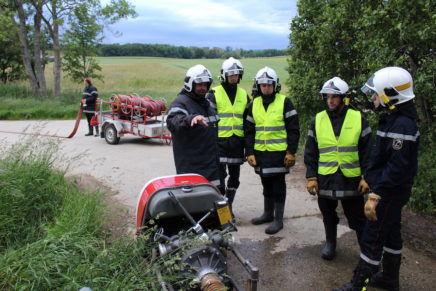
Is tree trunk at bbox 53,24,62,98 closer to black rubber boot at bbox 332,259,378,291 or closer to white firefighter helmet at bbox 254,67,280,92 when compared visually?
white firefighter helmet at bbox 254,67,280,92

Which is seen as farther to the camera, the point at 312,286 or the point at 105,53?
the point at 105,53

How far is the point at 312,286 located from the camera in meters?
3.62

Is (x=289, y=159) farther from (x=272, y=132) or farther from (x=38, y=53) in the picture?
(x=38, y=53)

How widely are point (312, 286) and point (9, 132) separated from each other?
11998mm

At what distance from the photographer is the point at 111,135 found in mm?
10797

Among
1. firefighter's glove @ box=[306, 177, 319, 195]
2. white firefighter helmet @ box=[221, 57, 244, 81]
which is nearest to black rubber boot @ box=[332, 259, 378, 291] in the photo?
firefighter's glove @ box=[306, 177, 319, 195]

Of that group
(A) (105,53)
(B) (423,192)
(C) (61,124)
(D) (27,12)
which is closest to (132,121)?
(C) (61,124)

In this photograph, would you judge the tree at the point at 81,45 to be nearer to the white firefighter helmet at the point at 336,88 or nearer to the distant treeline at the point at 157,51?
the white firefighter helmet at the point at 336,88

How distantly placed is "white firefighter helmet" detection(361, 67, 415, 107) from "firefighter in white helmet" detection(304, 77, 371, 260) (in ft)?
1.94

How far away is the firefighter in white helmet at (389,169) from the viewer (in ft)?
10.2

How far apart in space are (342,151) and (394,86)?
899 mm

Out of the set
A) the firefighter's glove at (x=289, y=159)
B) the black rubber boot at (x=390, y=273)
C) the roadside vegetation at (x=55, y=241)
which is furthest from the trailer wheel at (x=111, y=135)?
the black rubber boot at (x=390, y=273)

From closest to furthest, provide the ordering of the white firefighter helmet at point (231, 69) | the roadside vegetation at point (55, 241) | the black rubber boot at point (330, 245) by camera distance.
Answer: the roadside vegetation at point (55, 241), the black rubber boot at point (330, 245), the white firefighter helmet at point (231, 69)

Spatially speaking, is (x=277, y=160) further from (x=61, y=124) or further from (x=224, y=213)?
(x=61, y=124)
